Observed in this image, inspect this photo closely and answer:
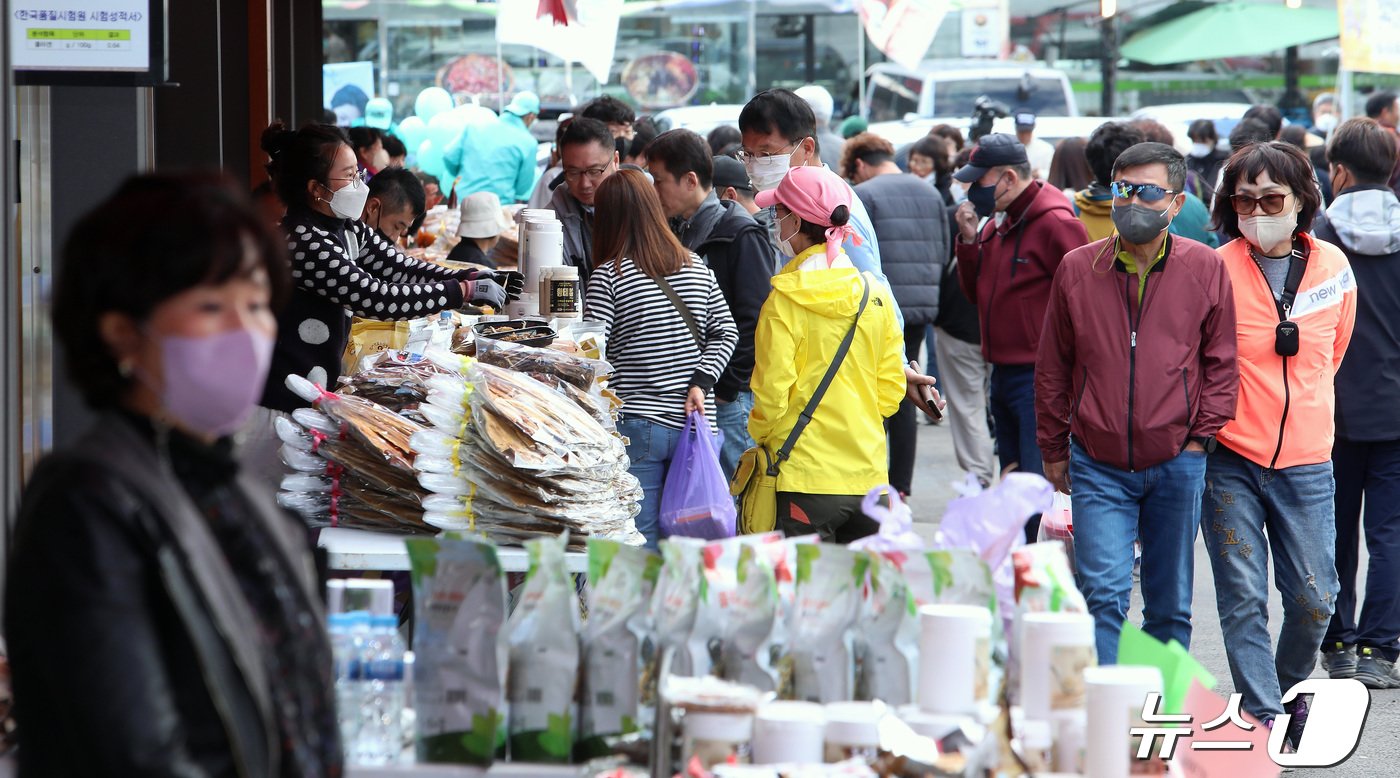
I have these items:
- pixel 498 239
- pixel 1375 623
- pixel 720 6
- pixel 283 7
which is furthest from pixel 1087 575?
pixel 720 6

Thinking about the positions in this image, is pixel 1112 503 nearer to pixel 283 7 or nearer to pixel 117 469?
pixel 117 469

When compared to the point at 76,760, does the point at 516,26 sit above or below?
above

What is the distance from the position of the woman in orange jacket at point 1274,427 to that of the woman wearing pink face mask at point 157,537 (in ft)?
12.2

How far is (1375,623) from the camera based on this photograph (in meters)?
6.06

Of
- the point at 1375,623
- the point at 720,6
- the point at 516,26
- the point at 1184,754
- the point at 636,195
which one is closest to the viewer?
the point at 1184,754

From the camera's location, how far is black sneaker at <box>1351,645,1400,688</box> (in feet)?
19.8

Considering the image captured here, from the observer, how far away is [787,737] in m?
2.36

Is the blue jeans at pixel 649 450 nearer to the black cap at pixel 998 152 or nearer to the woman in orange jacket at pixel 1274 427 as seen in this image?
the woman in orange jacket at pixel 1274 427

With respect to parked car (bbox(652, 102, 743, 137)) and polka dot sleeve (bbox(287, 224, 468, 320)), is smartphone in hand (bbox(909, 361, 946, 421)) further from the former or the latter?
parked car (bbox(652, 102, 743, 137))

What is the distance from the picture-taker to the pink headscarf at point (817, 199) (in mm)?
5137

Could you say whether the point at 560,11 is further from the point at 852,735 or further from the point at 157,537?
the point at 157,537

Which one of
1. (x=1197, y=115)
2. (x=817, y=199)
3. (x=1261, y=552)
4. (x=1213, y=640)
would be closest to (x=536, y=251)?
(x=817, y=199)

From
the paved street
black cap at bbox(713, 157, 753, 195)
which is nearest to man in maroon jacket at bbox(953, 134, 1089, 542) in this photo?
the paved street

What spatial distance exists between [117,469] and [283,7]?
27.8ft
